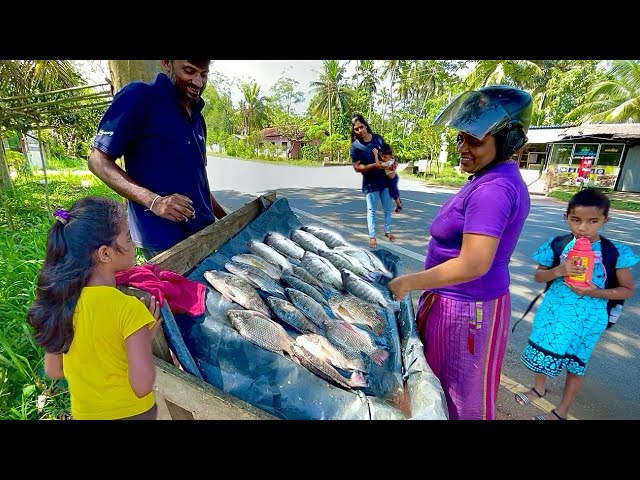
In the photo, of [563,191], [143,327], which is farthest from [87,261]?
[563,191]

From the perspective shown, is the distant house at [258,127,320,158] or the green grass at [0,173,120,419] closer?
the green grass at [0,173,120,419]

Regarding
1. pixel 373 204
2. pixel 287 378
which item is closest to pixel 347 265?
pixel 287 378

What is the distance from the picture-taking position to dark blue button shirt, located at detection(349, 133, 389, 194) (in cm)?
546

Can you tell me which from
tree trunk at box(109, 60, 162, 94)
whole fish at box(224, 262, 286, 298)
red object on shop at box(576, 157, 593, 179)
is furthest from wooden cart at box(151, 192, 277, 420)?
red object on shop at box(576, 157, 593, 179)

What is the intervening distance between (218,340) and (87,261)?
622 mm

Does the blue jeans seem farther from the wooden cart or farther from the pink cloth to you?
the wooden cart

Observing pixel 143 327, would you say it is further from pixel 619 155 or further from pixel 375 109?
pixel 375 109

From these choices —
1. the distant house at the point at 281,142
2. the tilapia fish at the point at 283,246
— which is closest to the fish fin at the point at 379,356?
the tilapia fish at the point at 283,246

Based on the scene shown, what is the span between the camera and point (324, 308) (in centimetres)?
209

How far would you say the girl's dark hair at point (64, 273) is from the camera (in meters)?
1.18

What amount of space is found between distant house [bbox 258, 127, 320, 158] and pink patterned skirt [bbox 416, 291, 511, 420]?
3747 cm

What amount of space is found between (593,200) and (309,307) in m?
1.84

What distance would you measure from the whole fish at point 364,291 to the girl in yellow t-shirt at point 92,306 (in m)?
1.39

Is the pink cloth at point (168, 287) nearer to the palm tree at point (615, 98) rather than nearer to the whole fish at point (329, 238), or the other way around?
→ the whole fish at point (329, 238)
